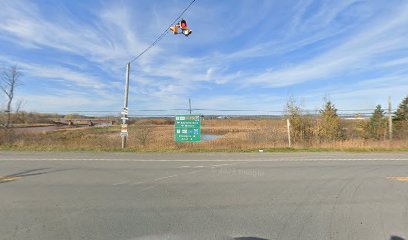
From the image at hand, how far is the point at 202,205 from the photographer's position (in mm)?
5305

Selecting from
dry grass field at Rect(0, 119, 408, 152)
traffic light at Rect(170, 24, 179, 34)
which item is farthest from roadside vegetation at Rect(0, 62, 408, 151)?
traffic light at Rect(170, 24, 179, 34)

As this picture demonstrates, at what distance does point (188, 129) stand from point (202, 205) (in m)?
12.6

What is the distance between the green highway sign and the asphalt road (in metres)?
8.83

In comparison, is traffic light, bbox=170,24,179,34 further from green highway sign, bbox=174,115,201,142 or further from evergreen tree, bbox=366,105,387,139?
evergreen tree, bbox=366,105,387,139

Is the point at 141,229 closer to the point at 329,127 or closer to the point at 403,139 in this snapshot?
the point at 329,127

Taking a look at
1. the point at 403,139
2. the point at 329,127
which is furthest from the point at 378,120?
the point at 329,127

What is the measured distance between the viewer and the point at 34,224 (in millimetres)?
4250

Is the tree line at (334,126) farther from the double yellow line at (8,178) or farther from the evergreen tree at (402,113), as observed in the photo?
the double yellow line at (8,178)

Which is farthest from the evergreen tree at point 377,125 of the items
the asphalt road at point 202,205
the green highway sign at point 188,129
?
the asphalt road at point 202,205

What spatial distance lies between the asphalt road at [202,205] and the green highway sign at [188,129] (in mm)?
8831

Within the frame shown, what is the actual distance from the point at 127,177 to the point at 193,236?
4.77m

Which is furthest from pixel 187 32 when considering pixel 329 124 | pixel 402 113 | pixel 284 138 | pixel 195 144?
pixel 402 113

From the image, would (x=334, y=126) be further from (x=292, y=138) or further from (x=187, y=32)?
(x=187, y=32)

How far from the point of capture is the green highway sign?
17.8 m
